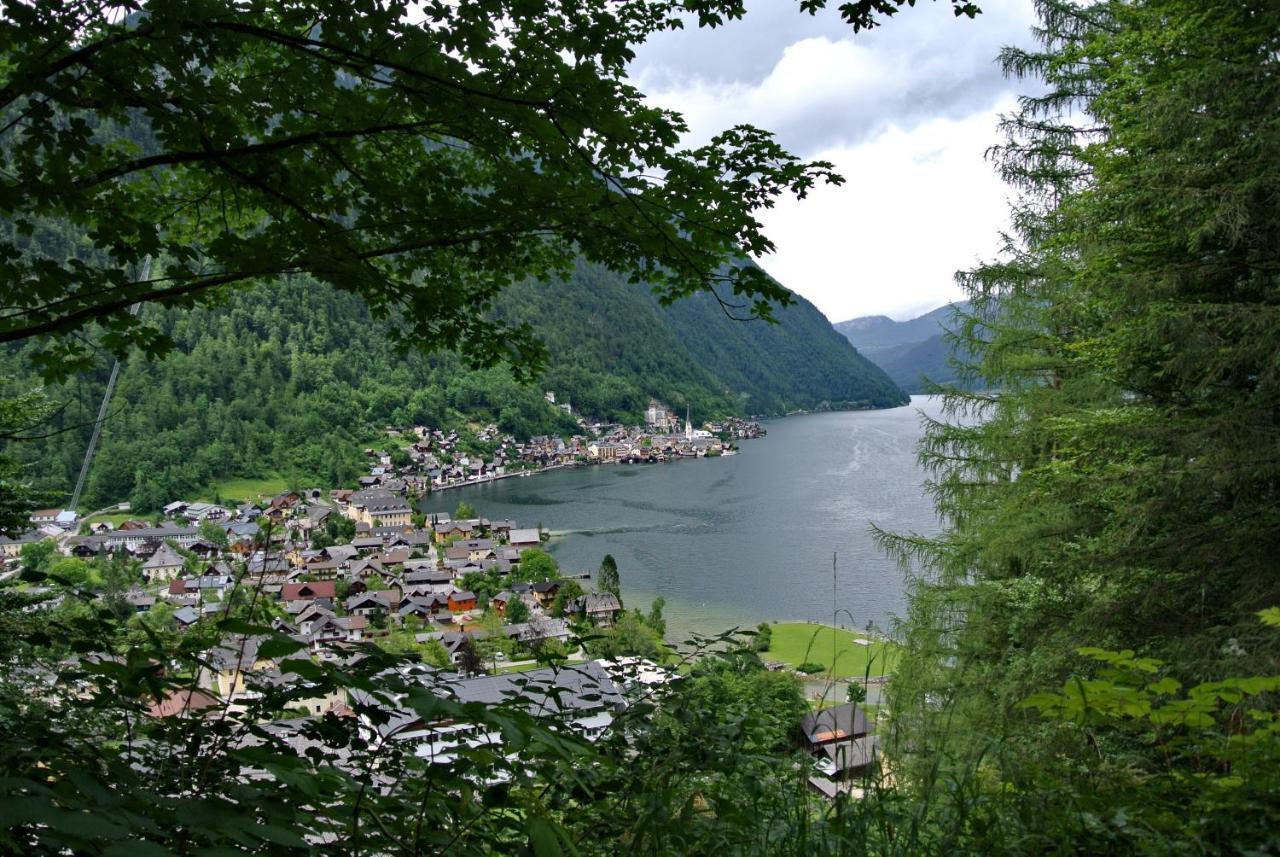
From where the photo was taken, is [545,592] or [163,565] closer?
[545,592]

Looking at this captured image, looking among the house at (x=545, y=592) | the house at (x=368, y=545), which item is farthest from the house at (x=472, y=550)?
the house at (x=545, y=592)

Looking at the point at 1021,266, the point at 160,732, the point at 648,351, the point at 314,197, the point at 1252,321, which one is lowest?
the point at 160,732

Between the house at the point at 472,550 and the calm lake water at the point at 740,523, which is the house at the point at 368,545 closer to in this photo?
the house at the point at 472,550

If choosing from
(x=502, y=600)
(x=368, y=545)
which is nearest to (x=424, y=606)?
(x=502, y=600)

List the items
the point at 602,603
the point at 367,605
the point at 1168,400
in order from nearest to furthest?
the point at 1168,400 < the point at 602,603 < the point at 367,605

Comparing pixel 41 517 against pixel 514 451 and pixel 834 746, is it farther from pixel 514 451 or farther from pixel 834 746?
pixel 514 451

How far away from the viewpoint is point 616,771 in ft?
6.06

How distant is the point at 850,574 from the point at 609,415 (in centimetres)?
6806

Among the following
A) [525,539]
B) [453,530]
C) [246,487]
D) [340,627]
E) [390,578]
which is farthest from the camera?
[246,487]

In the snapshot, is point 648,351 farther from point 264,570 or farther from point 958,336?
point 264,570

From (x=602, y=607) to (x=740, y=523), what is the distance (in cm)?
1385

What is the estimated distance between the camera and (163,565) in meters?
28.5

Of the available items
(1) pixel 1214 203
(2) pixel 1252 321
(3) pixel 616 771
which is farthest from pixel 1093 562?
(3) pixel 616 771

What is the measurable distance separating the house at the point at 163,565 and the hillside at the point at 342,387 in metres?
4.66
